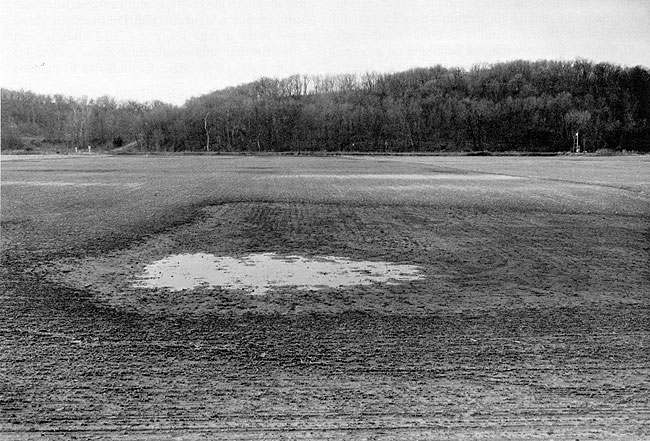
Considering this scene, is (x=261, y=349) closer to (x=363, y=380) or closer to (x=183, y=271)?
(x=363, y=380)

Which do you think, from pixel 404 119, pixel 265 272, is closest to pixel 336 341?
pixel 265 272

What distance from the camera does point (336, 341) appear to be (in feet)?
20.9

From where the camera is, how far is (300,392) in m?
5.04

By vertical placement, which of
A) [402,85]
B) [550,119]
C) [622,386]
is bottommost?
[622,386]

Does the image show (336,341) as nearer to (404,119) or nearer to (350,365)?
(350,365)

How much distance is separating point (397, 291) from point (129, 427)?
4.69 m

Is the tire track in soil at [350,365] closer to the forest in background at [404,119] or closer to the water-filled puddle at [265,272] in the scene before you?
the water-filled puddle at [265,272]

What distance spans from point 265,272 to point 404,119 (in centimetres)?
12735

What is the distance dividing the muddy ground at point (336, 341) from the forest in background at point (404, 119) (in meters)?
108

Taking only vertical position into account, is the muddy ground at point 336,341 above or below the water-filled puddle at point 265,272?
below

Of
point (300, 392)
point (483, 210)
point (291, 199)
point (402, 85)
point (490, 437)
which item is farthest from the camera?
point (402, 85)

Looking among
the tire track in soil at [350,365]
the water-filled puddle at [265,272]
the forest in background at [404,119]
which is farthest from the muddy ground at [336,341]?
the forest in background at [404,119]

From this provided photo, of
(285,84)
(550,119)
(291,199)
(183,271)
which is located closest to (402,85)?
(285,84)

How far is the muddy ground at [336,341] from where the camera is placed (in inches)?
179
